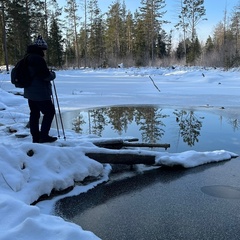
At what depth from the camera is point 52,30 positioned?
4641 centimetres

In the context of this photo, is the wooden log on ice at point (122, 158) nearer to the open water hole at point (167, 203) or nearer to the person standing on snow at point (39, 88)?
the open water hole at point (167, 203)

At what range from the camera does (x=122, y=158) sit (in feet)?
16.4

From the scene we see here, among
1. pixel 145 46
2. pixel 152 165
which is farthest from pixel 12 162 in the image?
pixel 145 46

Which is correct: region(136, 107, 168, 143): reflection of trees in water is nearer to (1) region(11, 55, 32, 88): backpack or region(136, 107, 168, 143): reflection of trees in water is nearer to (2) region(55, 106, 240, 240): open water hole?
(2) region(55, 106, 240, 240): open water hole

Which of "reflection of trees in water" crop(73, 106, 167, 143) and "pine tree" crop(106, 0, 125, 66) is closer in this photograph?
"reflection of trees in water" crop(73, 106, 167, 143)

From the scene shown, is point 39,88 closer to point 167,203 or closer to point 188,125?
point 167,203

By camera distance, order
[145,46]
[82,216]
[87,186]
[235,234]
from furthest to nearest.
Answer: [145,46], [87,186], [82,216], [235,234]

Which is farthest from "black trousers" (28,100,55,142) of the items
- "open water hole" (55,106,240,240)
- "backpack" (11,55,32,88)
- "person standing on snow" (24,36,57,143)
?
"open water hole" (55,106,240,240)

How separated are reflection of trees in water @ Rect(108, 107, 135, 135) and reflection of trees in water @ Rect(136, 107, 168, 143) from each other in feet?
0.89

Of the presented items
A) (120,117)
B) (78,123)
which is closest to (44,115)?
(78,123)

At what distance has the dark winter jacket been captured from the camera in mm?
4930

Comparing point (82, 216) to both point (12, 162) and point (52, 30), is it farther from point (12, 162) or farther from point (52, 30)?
point (52, 30)

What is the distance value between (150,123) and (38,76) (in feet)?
15.0

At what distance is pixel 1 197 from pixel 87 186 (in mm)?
1455
